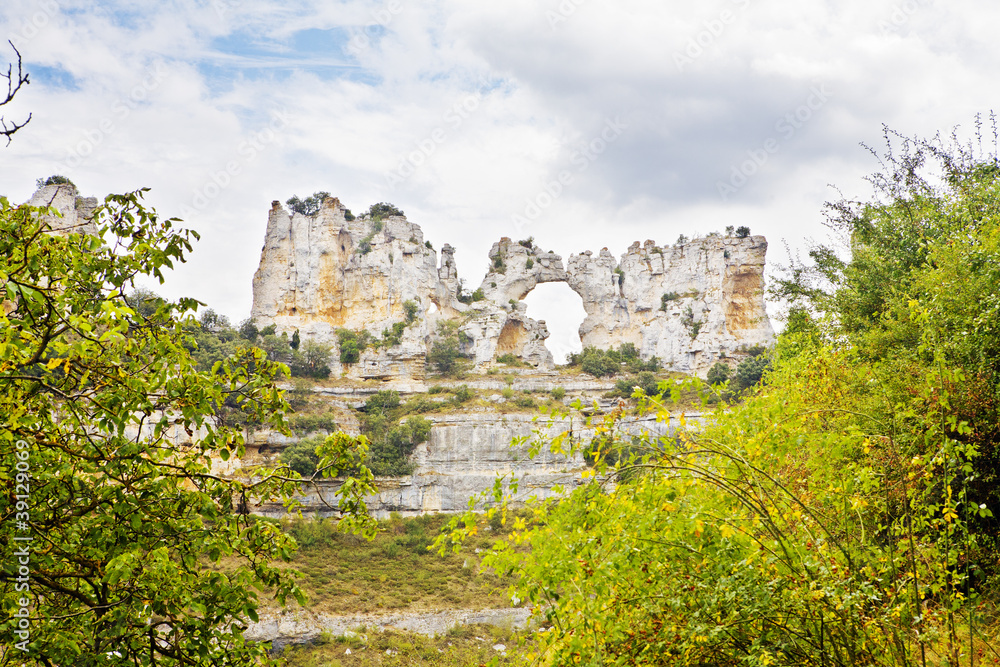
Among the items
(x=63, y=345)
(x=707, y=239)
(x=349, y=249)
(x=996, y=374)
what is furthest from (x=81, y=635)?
(x=707, y=239)

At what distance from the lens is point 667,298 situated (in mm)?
56938

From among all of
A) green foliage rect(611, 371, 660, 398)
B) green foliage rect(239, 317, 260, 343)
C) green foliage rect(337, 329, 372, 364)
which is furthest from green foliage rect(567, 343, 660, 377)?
green foliage rect(239, 317, 260, 343)

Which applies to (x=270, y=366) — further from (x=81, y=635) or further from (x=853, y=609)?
(x=853, y=609)

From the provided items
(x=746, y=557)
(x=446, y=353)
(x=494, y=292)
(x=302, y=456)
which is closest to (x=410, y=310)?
(x=446, y=353)

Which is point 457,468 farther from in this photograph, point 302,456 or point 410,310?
point 410,310

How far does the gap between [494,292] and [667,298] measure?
15266mm

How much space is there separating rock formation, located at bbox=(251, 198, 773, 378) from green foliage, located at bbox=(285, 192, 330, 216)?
1361 millimetres

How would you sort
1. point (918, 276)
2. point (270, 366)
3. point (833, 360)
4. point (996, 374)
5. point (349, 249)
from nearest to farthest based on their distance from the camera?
1. point (270, 366)
2. point (996, 374)
3. point (918, 276)
4. point (833, 360)
5. point (349, 249)

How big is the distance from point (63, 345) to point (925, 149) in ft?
50.9

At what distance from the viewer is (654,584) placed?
3520 millimetres

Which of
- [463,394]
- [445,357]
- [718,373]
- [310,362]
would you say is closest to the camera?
[463,394]

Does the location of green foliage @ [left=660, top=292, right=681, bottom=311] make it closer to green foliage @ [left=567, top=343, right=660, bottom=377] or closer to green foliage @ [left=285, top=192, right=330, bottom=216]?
green foliage @ [left=567, top=343, right=660, bottom=377]

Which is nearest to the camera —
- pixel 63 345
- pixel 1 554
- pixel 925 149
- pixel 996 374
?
pixel 1 554

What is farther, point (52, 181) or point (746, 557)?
point (52, 181)
